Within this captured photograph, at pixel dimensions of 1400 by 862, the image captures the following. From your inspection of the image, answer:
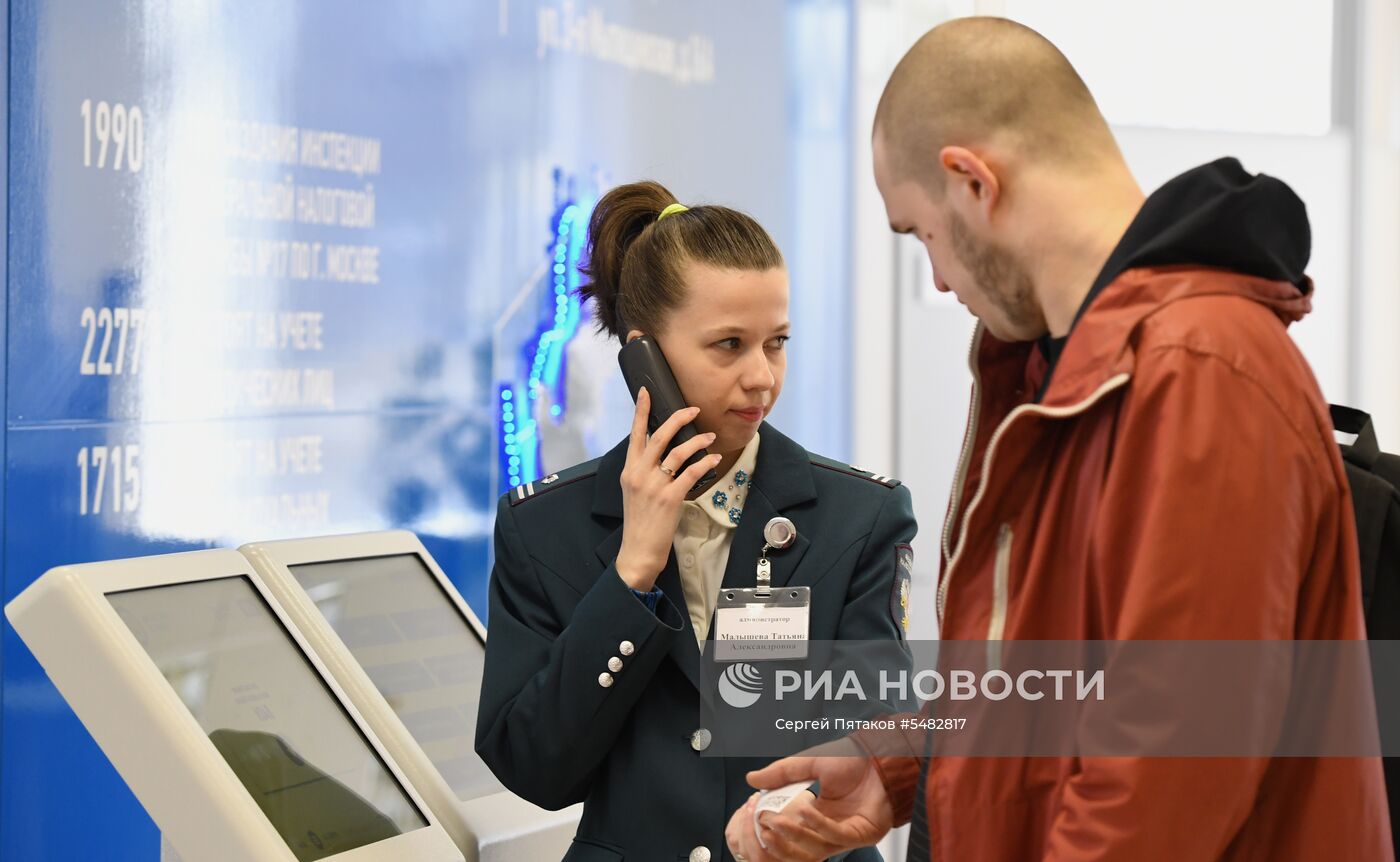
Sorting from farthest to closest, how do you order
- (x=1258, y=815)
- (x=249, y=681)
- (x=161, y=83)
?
1. (x=161, y=83)
2. (x=249, y=681)
3. (x=1258, y=815)

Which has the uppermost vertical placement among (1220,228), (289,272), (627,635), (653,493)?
(289,272)

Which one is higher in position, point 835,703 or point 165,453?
point 165,453

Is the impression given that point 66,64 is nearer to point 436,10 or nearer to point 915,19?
point 436,10

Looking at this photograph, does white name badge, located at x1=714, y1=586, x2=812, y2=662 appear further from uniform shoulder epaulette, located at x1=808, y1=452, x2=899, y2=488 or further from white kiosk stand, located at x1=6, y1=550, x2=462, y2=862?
white kiosk stand, located at x1=6, y1=550, x2=462, y2=862

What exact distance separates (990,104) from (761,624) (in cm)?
79

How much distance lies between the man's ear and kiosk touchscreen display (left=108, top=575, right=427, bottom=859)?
42.6 inches

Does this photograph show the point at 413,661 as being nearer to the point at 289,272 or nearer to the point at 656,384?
the point at 656,384

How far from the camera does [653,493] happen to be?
1.87 metres

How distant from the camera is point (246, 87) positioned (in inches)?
121

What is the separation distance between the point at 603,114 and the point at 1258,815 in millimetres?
3326

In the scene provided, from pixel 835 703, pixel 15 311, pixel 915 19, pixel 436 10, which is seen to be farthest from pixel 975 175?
pixel 915 19

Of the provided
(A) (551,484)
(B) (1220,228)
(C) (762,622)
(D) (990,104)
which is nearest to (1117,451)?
(B) (1220,228)

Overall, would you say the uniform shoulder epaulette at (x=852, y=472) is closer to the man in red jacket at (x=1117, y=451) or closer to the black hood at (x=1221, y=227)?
the man in red jacket at (x=1117, y=451)

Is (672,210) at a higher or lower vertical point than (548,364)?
higher
